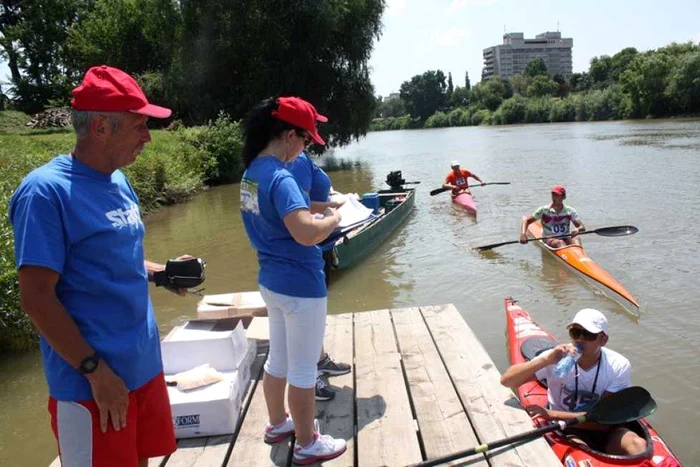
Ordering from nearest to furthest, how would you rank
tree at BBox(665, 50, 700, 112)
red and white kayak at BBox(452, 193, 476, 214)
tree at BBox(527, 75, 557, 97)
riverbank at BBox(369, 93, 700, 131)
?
red and white kayak at BBox(452, 193, 476, 214) → tree at BBox(665, 50, 700, 112) → riverbank at BBox(369, 93, 700, 131) → tree at BBox(527, 75, 557, 97)

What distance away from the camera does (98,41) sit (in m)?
32.8

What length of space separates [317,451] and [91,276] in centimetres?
148

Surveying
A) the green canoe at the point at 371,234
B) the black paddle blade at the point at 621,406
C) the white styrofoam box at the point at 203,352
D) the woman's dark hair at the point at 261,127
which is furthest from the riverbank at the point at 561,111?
the woman's dark hair at the point at 261,127

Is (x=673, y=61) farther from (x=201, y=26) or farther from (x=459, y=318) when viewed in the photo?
(x=459, y=318)

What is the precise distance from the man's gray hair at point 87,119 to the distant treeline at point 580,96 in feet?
81.9

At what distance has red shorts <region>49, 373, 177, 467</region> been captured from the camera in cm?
178

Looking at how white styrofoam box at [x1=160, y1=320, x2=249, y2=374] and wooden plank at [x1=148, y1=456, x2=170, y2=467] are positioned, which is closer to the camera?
wooden plank at [x1=148, y1=456, x2=170, y2=467]

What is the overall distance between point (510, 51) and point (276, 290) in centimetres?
20593

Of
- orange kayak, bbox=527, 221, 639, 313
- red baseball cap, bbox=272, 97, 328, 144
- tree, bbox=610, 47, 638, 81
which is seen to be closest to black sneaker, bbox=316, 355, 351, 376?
red baseball cap, bbox=272, 97, 328, 144

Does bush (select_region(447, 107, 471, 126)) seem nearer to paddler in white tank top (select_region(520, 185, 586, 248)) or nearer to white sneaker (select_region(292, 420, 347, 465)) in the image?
paddler in white tank top (select_region(520, 185, 586, 248))

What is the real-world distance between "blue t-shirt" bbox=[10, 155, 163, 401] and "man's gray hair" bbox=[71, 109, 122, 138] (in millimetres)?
104

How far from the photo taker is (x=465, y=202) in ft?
45.8

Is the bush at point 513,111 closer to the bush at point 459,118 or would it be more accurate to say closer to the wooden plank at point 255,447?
the bush at point 459,118

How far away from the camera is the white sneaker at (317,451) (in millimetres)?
2715
